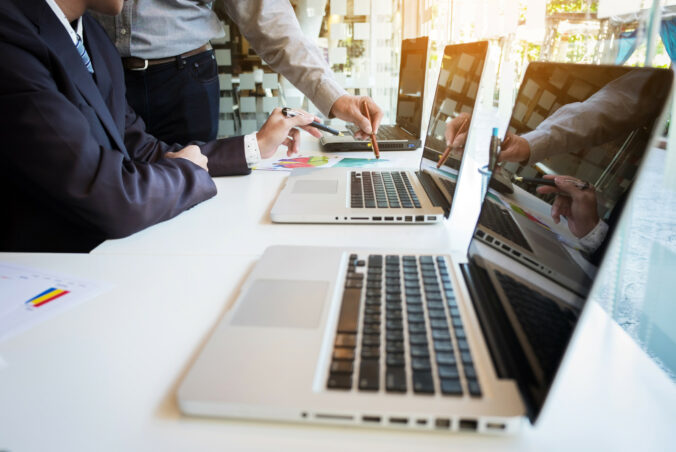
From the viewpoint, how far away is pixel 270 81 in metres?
3.42

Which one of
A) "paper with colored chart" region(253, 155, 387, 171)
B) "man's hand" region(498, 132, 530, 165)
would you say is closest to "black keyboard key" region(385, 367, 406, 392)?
"man's hand" region(498, 132, 530, 165)

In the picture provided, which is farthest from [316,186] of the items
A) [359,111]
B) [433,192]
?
[359,111]

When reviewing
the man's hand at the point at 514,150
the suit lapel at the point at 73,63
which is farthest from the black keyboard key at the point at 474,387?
the suit lapel at the point at 73,63

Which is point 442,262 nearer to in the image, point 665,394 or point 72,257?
point 665,394

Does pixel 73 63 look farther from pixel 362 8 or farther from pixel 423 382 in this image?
pixel 362 8

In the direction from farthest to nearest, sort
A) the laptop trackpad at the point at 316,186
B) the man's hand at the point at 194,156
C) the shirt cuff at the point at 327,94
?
the shirt cuff at the point at 327,94
the man's hand at the point at 194,156
the laptop trackpad at the point at 316,186

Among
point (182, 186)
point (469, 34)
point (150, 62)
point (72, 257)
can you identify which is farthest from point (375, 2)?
point (72, 257)

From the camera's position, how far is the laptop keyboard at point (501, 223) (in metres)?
0.57

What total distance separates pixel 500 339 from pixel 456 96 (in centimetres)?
69

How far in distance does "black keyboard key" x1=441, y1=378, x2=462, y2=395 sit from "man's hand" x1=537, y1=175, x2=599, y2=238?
184mm

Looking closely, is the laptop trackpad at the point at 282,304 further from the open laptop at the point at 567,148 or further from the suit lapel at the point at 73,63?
the suit lapel at the point at 73,63

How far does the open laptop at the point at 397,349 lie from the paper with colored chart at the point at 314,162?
831 mm

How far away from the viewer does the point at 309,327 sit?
0.49 metres

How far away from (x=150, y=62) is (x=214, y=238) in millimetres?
1060
